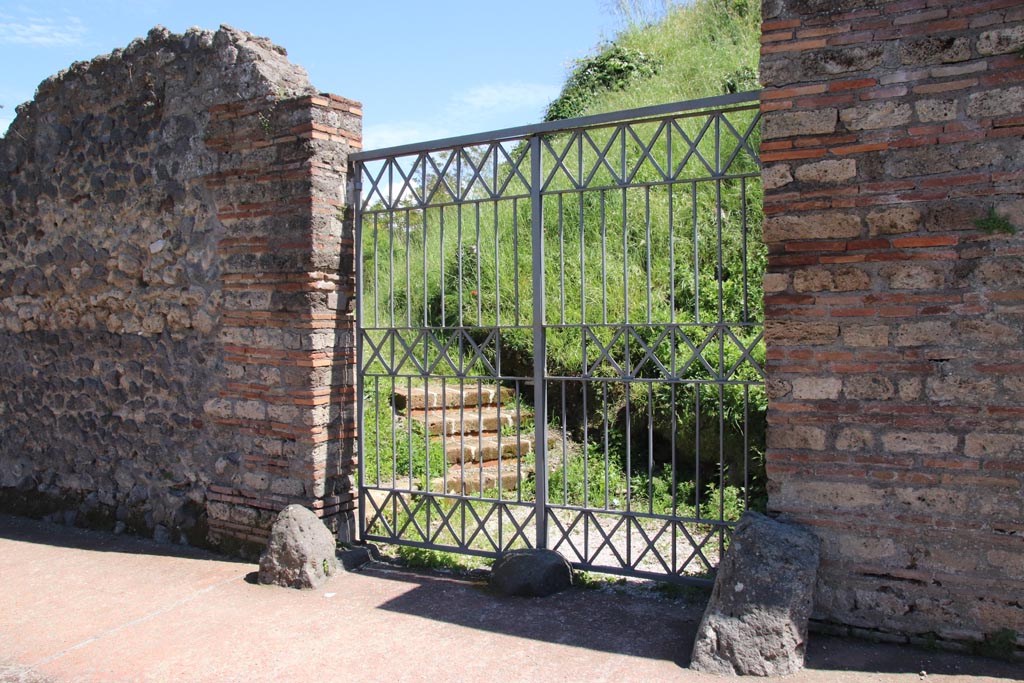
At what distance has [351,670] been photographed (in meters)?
3.97

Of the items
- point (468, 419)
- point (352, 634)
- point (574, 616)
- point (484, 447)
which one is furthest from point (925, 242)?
point (468, 419)

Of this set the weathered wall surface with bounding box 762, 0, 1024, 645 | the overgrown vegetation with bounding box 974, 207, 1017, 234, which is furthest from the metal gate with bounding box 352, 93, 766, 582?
the overgrown vegetation with bounding box 974, 207, 1017, 234

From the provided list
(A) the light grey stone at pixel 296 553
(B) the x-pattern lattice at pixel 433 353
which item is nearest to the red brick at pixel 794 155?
(B) the x-pattern lattice at pixel 433 353

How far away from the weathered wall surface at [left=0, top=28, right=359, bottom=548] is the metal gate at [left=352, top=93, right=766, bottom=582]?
411 millimetres

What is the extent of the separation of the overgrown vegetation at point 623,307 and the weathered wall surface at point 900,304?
0.33m

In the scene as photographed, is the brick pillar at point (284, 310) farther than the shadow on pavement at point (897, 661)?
Yes

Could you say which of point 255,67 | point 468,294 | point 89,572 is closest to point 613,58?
point 468,294

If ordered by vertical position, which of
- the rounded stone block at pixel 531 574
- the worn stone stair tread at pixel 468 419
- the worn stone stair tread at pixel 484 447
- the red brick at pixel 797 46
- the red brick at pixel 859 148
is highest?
the red brick at pixel 797 46

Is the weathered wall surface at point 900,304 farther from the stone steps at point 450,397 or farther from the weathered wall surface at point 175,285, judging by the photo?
the stone steps at point 450,397

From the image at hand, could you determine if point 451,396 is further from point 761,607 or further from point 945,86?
point 945,86

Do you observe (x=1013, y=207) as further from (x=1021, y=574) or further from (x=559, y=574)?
(x=559, y=574)

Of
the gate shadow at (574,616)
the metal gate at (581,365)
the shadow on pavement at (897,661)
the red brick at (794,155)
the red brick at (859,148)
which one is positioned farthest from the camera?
the metal gate at (581,365)

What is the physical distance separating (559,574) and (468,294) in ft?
16.1

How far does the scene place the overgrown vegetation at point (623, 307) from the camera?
4.85 m
